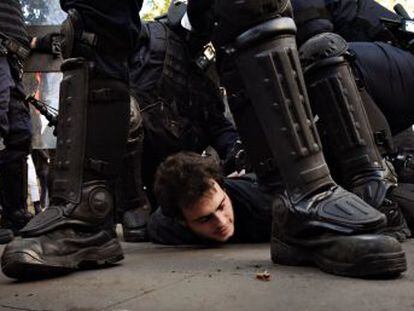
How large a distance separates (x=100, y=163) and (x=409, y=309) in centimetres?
97

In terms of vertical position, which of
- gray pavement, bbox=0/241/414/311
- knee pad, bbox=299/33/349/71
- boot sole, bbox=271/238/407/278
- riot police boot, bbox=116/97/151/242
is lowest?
gray pavement, bbox=0/241/414/311

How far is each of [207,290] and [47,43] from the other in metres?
3.46

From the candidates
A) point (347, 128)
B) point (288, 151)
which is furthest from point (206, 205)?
point (288, 151)

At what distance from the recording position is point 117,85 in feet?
5.82

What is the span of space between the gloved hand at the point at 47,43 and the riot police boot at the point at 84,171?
2.74 metres

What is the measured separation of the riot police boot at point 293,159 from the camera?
4.74 ft

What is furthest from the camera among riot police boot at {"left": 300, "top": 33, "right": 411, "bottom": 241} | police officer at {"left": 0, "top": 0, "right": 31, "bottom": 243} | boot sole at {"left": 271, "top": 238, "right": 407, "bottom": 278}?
police officer at {"left": 0, "top": 0, "right": 31, "bottom": 243}

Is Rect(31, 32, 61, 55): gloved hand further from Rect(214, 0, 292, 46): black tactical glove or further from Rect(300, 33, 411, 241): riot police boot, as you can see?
Rect(214, 0, 292, 46): black tactical glove

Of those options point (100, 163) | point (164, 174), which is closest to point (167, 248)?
point (164, 174)

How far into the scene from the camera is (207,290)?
4.24 ft

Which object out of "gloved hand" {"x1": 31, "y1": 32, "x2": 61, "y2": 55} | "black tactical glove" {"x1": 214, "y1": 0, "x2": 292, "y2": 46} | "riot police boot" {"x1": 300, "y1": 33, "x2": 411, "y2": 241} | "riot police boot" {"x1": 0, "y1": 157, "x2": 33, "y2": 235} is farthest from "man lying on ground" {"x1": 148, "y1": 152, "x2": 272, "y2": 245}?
"gloved hand" {"x1": 31, "y1": 32, "x2": 61, "y2": 55}

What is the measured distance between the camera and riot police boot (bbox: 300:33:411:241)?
79.1 inches

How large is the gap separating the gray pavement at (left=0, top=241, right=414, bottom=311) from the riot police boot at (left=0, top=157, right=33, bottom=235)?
210 centimetres

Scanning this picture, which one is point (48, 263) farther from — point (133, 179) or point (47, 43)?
point (47, 43)
